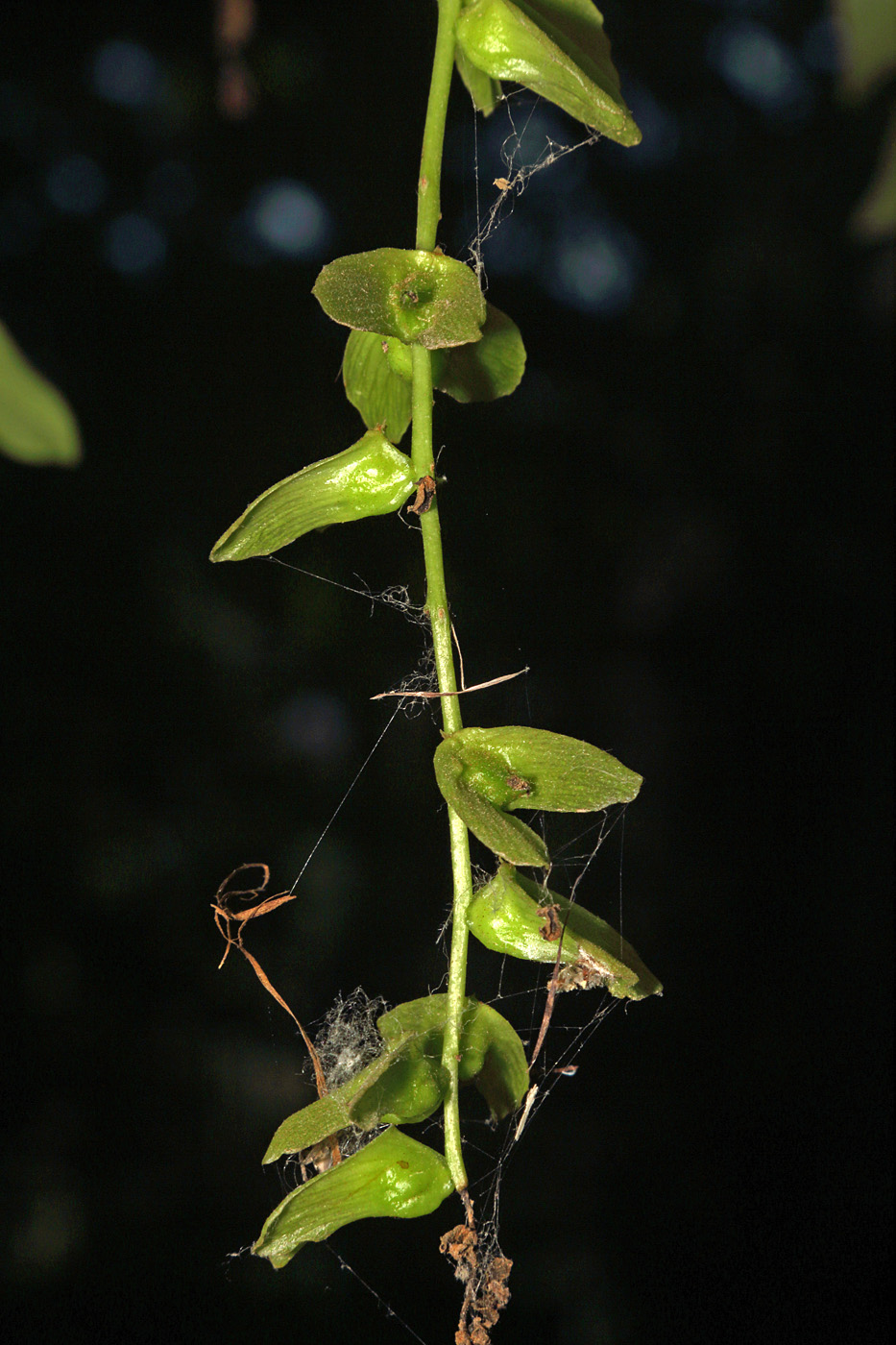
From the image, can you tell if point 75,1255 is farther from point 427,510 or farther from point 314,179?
point 314,179

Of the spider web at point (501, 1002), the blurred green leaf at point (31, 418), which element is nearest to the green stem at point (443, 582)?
the blurred green leaf at point (31, 418)

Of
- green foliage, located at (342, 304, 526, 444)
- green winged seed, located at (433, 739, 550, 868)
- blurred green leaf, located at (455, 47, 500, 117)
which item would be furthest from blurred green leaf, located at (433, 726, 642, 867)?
blurred green leaf, located at (455, 47, 500, 117)

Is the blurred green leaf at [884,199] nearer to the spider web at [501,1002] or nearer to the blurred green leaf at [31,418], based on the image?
the blurred green leaf at [31,418]

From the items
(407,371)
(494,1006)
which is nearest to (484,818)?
(407,371)

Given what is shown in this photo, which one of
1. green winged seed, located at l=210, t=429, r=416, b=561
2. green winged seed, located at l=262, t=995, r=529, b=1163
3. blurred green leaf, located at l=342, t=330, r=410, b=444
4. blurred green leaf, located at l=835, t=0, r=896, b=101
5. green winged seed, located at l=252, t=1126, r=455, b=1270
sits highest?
blurred green leaf, located at l=835, t=0, r=896, b=101

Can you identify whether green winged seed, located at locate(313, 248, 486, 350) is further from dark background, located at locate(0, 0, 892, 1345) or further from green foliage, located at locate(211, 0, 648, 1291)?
dark background, located at locate(0, 0, 892, 1345)
